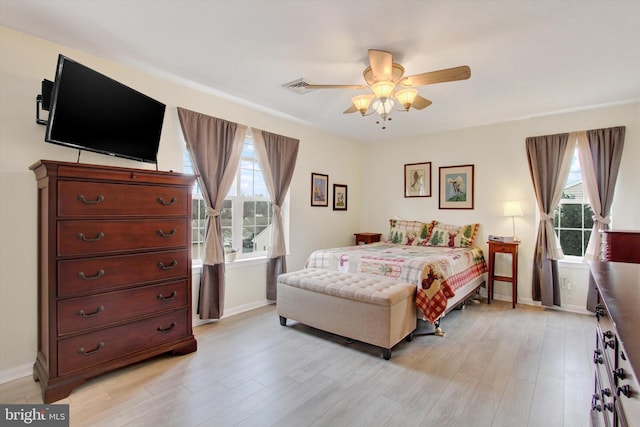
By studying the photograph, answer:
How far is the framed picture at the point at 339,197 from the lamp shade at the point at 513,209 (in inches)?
97.7

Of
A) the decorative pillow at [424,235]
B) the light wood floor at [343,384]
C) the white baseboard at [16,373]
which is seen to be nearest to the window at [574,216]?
the light wood floor at [343,384]

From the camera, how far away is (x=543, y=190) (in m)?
4.05

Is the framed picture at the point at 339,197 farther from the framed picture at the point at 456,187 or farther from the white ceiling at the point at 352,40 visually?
the white ceiling at the point at 352,40

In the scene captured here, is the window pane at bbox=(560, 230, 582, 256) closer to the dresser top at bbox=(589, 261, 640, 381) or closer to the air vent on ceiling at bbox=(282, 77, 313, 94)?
the dresser top at bbox=(589, 261, 640, 381)

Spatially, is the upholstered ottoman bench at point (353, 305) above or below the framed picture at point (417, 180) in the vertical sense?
below

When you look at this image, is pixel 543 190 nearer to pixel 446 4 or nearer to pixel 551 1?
pixel 551 1

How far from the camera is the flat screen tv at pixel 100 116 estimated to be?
2.06m

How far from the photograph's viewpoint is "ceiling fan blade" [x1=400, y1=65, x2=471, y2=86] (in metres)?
2.25

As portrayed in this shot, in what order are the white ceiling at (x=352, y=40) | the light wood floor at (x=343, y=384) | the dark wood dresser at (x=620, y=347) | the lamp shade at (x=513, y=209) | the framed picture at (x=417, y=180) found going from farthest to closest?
the framed picture at (x=417, y=180) → the lamp shade at (x=513, y=209) → the white ceiling at (x=352, y=40) → the light wood floor at (x=343, y=384) → the dark wood dresser at (x=620, y=347)

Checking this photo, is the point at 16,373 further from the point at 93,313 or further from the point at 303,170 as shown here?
the point at 303,170

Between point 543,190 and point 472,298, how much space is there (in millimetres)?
1715

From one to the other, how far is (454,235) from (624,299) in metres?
3.62

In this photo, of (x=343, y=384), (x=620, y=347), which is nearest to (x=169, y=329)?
(x=343, y=384)

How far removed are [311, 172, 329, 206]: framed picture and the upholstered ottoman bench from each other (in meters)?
1.72
